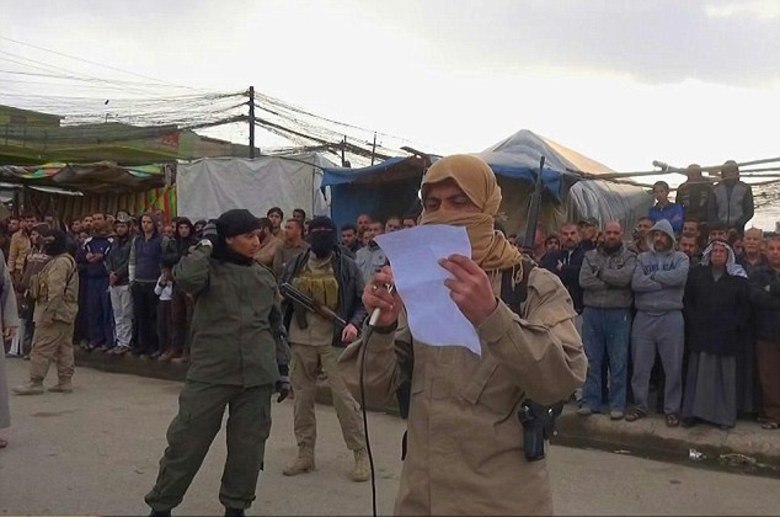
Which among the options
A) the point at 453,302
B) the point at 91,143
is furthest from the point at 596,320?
the point at 91,143

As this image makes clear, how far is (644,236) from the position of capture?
759 cm

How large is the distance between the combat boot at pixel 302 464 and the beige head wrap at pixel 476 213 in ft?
13.3

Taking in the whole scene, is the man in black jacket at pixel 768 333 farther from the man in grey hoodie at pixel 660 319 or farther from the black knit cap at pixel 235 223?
the black knit cap at pixel 235 223

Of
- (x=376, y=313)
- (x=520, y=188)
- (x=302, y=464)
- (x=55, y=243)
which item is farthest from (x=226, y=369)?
(x=520, y=188)

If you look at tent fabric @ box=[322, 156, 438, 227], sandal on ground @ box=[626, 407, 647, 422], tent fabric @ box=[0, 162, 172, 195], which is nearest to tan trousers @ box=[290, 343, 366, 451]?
sandal on ground @ box=[626, 407, 647, 422]

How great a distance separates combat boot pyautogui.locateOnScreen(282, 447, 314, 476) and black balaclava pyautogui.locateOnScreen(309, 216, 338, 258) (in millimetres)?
1473

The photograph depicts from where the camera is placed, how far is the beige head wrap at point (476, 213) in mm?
2059

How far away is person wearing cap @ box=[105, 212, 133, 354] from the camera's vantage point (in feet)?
35.0

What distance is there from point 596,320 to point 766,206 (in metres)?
4.29

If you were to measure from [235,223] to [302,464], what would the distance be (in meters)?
2.00

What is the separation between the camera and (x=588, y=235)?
7984 mm

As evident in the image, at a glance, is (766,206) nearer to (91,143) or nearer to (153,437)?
(153,437)

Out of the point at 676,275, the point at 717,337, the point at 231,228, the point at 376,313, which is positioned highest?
the point at 231,228

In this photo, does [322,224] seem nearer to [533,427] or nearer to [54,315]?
[533,427]
